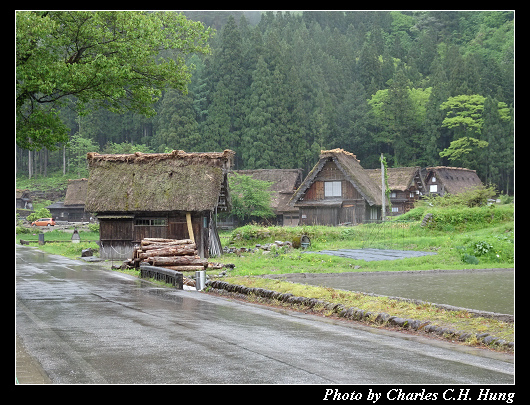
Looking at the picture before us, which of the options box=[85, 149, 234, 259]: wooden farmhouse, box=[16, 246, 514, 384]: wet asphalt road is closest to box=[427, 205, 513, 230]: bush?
box=[85, 149, 234, 259]: wooden farmhouse

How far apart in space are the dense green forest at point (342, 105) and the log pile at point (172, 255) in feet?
153

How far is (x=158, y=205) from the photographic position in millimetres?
31625

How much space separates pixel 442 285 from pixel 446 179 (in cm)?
5181

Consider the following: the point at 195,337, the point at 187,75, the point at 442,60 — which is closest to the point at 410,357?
the point at 195,337

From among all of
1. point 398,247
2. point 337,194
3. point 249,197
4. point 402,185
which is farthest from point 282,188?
point 398,247

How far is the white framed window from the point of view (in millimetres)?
53347

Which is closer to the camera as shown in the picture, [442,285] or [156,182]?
[442,285]

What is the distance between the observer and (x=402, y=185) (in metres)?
62.7

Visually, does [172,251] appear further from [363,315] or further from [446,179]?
[446,179]

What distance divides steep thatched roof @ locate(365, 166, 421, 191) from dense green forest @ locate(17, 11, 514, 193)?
452 inches

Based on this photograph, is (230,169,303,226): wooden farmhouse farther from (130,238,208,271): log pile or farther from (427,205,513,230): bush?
(130,238,208,271): log pile

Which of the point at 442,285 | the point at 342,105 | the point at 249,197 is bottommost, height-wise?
the point at 442,285

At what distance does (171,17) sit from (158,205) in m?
15.7
